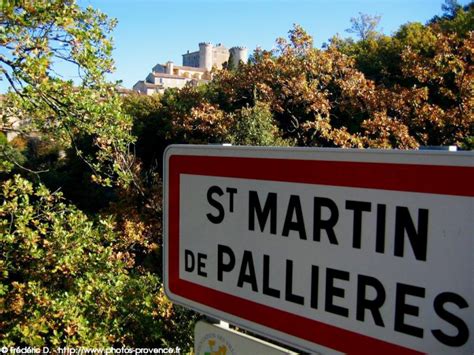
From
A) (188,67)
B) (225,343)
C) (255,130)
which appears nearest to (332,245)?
(225,343)

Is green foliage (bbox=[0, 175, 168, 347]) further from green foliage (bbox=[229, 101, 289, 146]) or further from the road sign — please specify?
green foliage (bbox=[229, 101, 289, 146])

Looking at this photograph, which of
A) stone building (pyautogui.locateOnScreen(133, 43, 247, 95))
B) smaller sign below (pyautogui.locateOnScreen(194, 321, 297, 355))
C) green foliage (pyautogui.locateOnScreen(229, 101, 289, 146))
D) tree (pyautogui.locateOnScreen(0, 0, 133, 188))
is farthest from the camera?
stone building (pyautogui.locateOnScreen(133, 43, 247, 95))

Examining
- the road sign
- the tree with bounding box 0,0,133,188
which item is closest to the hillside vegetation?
the tree with bounding box 0,0,133,188

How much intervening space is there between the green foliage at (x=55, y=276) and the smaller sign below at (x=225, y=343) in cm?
312

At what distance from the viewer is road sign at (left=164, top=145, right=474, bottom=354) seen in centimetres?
92

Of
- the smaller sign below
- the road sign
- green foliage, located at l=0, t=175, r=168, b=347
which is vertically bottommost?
green foliage, located at l=0, t=175, r=168, b=347

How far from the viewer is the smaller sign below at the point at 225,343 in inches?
45.1

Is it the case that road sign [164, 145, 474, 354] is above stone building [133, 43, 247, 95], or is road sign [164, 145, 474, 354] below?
below

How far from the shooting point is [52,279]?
197 inches

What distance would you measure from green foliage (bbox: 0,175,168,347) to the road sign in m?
3.12

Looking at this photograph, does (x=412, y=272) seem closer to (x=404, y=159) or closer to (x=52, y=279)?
(x=404, y=159)

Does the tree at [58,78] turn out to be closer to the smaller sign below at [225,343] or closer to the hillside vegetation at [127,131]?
the hillside vegetation at [127,131]

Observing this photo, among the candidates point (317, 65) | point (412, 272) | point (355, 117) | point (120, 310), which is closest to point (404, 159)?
point (412, 272)

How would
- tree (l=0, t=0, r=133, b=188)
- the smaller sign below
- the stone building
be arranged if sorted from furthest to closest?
the stone building → tree (l=0, t=0, r=133, b=188) → the smaller sign below
